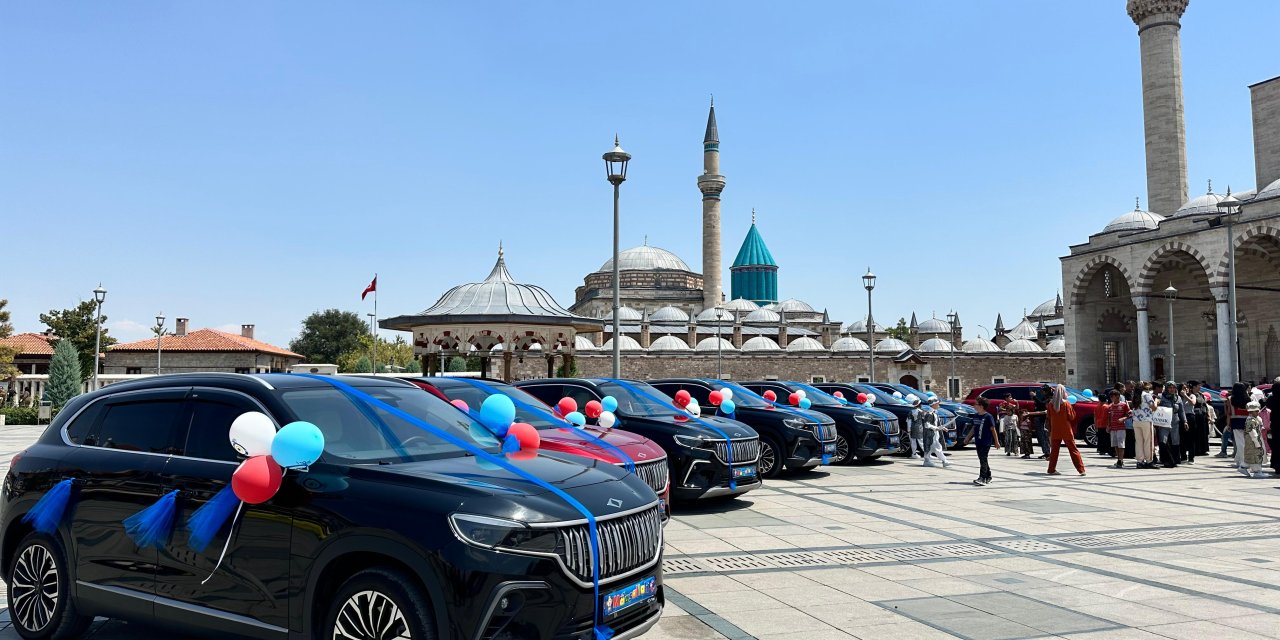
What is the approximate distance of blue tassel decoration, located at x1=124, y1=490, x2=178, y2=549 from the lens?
458cm

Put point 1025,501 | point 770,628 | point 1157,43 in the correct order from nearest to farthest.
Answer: point 770,628 < point 1025,501 < point 1157,43

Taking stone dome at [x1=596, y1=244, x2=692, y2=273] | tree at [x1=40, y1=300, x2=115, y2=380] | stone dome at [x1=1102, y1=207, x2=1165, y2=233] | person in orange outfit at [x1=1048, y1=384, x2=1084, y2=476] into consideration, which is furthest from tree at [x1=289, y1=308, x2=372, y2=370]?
person in orange outfit at [x1=1048, y1=384, x2=1084, y2=476]

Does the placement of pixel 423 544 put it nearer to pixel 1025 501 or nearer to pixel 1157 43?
pixel 1025 501

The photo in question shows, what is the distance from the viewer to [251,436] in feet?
14.2

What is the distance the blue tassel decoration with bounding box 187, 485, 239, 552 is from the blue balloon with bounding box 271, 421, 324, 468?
38 centimetres

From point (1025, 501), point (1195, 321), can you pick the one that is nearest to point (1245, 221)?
point (1195, 321)

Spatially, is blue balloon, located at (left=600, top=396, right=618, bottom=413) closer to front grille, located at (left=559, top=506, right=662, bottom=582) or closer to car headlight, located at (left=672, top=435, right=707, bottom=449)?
car headlight, located at (left=672, top=435, right=707, bottom=449)

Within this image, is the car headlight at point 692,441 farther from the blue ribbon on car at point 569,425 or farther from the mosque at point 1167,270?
the mosque at point 1167,270

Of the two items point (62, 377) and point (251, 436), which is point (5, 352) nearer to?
point (62, 377)

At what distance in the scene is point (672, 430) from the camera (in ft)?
33.4

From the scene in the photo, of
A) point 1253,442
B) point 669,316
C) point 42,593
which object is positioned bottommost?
point 42,593

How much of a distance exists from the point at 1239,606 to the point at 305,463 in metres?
6.18

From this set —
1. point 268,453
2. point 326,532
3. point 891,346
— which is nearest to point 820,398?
point 268,453

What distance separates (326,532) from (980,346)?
65501 millimetres
